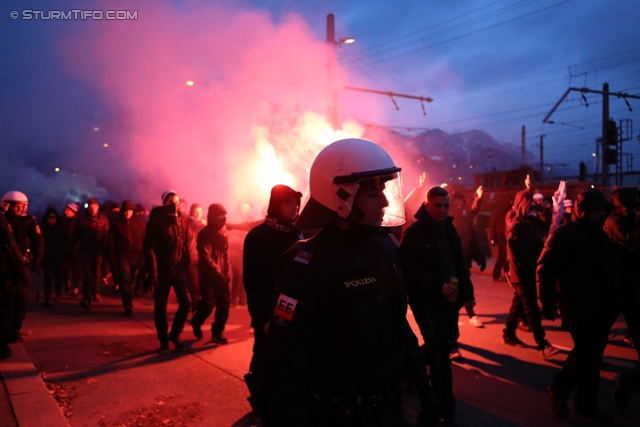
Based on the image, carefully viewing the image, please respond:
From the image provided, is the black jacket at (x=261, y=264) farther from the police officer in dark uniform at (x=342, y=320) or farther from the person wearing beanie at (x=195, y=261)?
the person wearing beanie at (x=195, y=261)

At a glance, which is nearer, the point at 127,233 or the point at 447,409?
the point at 447,409

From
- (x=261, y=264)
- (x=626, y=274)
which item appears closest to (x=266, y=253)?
(x=261, y=264)

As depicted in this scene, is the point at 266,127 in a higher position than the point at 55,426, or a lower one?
higher

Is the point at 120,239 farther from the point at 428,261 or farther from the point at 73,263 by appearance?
the point at 428,261

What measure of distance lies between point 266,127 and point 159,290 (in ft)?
46.4

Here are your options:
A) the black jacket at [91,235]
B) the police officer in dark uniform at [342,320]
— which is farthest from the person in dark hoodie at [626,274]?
the black jacket at [91,235]

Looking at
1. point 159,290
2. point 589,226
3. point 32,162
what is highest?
point 32,162

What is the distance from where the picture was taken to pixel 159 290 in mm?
6488

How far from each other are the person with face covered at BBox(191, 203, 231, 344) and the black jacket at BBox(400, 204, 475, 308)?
3066mm

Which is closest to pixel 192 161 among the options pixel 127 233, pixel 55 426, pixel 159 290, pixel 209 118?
pixel 209 118

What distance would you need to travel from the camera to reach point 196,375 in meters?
5.59

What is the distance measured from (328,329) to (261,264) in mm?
2311

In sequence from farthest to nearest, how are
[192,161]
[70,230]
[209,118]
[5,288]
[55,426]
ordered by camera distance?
1. [192,161]
2. [209,118]
3. [70,230]
4. [5,288]
5. [55,426]

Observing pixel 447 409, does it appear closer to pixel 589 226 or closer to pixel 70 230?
pixel 589 226
